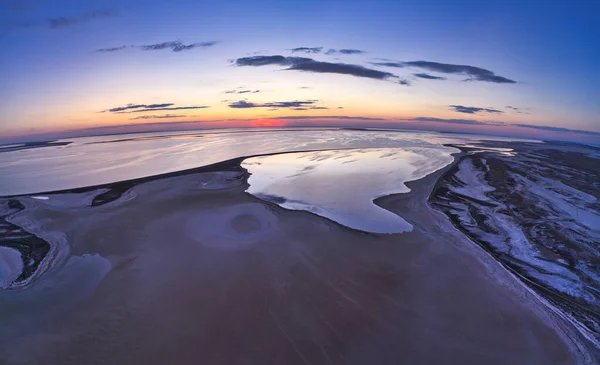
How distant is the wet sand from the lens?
171 inches

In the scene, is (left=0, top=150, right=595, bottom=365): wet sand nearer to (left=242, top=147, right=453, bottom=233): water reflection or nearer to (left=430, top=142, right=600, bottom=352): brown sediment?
(left=430, top=142, right=600, bottom=352): brown sediment

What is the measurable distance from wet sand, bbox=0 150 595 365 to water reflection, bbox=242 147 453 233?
3.25 ft

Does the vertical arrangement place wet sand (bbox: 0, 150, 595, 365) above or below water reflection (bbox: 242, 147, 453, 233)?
below

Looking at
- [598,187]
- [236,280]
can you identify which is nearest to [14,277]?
[236,280]

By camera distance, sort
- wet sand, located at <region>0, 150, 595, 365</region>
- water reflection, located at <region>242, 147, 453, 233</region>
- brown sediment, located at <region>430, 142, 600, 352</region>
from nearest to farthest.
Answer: wet sand, located at <region>0, 150, 595, 365</region> → brown sediment, located at <region>430, 142, 600, 352</region> → water reflection, located at <region>242, 147, 453, 233</region>

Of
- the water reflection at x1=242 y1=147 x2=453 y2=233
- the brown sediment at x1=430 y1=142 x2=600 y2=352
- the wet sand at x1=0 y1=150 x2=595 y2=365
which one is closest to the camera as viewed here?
the wet sand at x1=0 y1=150 x2=595 y2=365

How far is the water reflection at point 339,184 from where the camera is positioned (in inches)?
373

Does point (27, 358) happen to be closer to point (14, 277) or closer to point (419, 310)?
point (14, 277)

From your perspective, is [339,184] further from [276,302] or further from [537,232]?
[276,302]

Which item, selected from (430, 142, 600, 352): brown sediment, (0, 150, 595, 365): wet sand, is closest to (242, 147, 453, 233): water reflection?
(0, 150, 595, 365): wet sand

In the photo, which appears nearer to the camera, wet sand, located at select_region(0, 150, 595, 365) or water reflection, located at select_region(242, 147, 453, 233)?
wet sand, located at select_region(0, 150, 595, 365)

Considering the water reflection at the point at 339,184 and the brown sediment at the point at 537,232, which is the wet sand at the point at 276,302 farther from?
the water reflection at the point at 339,184

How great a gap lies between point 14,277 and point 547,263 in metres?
12.8

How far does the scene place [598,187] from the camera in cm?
1462
